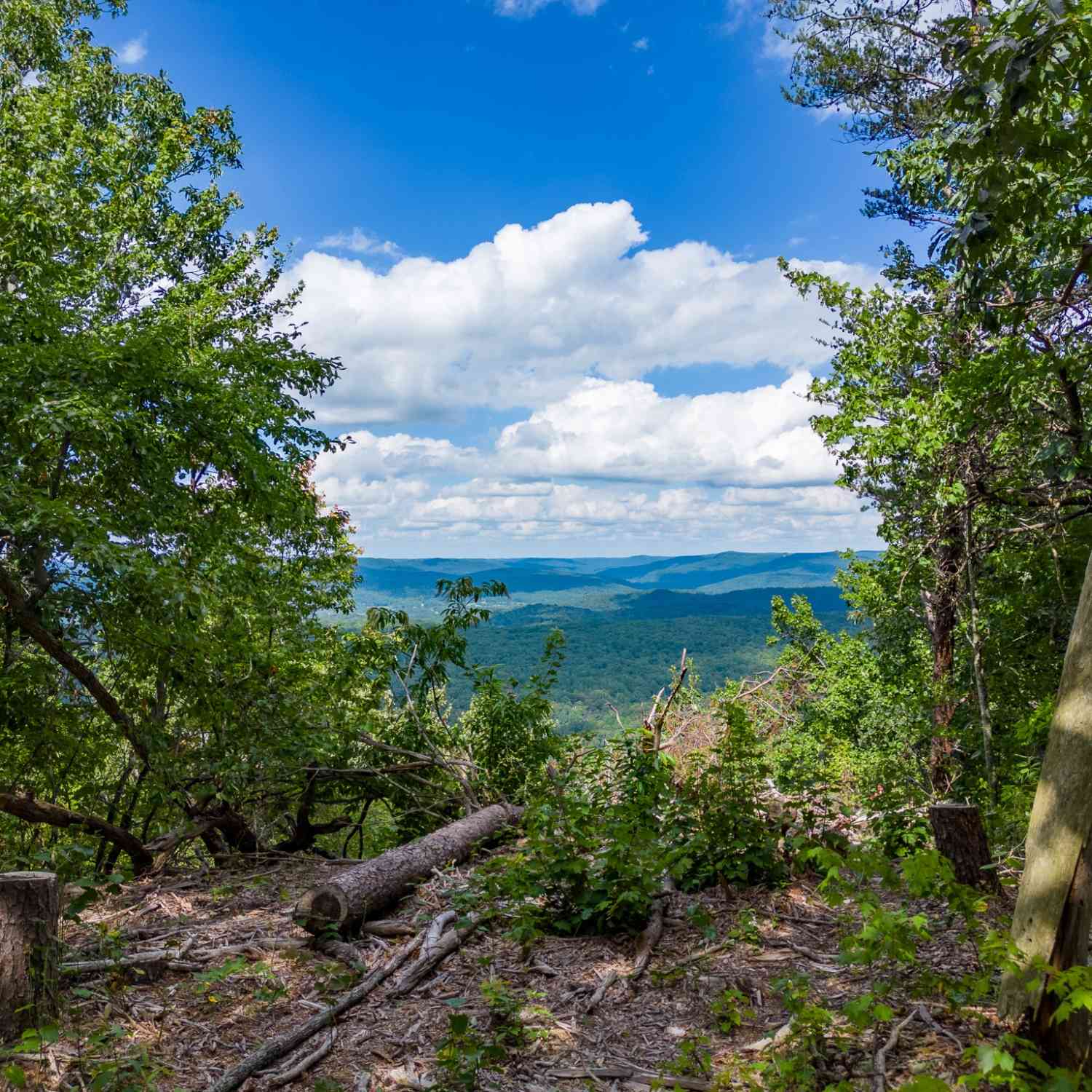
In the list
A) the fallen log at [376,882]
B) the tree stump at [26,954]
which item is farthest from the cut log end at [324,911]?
the tree stump at [26,954]

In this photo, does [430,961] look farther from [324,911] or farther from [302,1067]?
[302,1067]

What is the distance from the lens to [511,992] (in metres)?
4.12

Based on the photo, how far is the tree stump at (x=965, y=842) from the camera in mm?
4836

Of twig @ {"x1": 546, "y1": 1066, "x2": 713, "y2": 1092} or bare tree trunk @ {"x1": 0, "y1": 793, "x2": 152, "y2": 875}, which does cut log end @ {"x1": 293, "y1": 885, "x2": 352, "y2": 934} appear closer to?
twig @ {"x1": 546, "y1": 1066, "x2": 713, "y2": 1092}

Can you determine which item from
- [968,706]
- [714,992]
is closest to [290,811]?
[714,992]

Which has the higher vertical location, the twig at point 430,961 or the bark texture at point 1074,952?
the bark texture at point 1074,952

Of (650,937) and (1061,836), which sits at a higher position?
(1061,836)

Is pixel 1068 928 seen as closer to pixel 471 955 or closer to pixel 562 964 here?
pixel 562 964

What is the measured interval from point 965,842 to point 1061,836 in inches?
94.9

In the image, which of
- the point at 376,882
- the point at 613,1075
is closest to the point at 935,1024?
the point at 613,1075

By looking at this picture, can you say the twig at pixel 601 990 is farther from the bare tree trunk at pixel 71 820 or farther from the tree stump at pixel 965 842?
the bare tree trunk at pixel 71 820

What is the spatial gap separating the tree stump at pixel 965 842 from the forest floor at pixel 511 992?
33 centimetres

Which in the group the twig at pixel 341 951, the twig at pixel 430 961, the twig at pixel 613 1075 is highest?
the twig at pixel 613 1075

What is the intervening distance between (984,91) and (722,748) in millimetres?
4333
